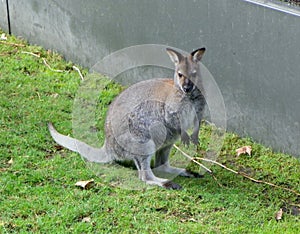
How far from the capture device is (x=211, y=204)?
541 cm

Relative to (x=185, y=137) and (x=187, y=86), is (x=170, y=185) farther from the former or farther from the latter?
(x=187, y=86)

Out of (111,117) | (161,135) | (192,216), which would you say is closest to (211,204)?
(192,216)

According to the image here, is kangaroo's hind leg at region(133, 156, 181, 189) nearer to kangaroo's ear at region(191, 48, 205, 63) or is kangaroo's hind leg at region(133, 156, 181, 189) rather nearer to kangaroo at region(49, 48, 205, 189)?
kangaroo at region(49, 48, 205, 189)

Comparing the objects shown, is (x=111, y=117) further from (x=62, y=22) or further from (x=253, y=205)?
(x=62, y=22)

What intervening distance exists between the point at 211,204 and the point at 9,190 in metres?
1.56

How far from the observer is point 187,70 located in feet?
18.1

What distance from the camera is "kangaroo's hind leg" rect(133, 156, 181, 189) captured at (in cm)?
561

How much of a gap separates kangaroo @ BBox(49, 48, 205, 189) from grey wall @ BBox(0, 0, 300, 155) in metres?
0.75

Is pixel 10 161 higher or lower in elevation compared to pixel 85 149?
lower

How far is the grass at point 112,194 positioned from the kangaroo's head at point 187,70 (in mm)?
808

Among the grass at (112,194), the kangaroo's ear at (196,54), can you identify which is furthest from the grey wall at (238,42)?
the kangaroo's ear at (196,54)

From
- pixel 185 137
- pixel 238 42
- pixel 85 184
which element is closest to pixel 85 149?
pixel 85 184

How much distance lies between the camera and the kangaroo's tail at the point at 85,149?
5.89m

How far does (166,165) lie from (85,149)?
691 mm
